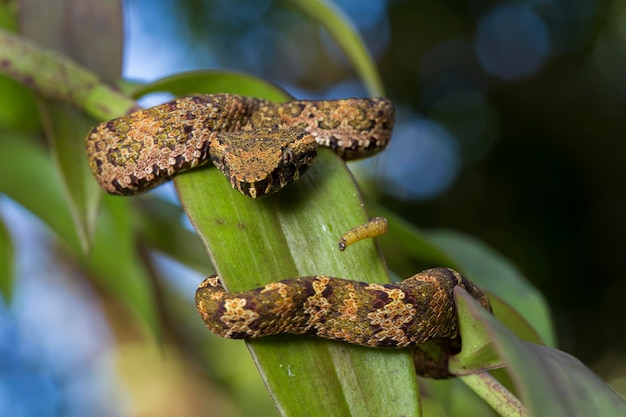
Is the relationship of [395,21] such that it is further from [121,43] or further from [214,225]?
[214,225]

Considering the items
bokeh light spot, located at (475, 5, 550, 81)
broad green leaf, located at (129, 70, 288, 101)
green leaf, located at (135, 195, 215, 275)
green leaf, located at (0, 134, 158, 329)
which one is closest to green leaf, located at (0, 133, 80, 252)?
green leaf, located at (0, 134, 158, 329)

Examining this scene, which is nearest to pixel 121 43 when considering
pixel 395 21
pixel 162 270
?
pixel 162 270

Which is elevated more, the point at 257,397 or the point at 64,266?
the point at 64,266

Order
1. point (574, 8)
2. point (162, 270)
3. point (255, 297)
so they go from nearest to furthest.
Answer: point (255, 297) < point (162, 270) < point (574, 8)

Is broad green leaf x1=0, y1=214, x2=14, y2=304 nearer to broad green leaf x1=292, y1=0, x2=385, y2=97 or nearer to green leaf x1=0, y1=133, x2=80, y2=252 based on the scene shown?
green leaf x1=0, y1=133, x2=80, y2=252

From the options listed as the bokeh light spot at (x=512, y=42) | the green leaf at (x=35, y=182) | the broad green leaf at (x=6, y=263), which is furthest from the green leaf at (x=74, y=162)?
the bokeh light spot at (x=512, y=42)

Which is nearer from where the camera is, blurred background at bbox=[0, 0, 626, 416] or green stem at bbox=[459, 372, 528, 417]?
green stem at bbox=[459, 372, 528, 417]
